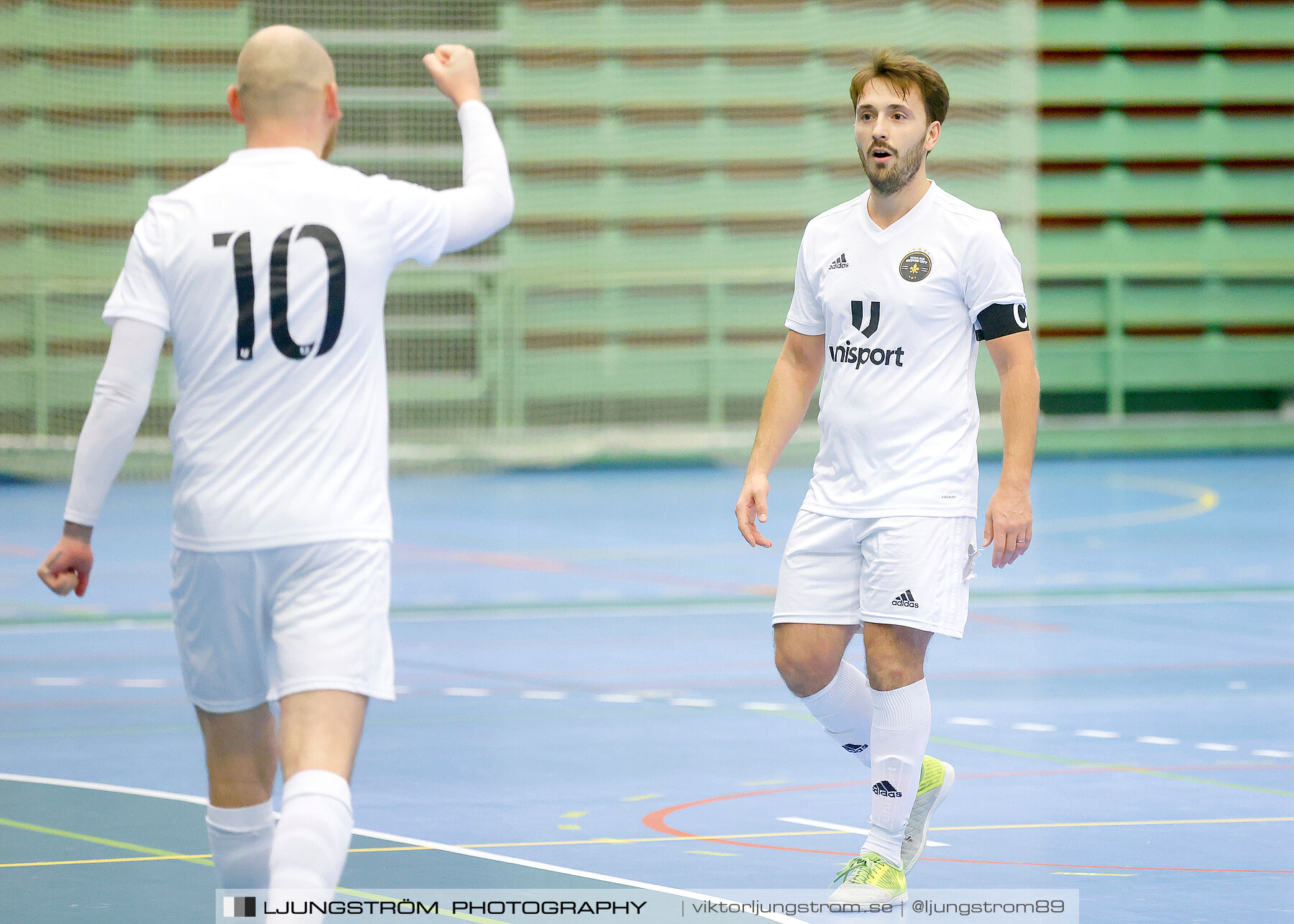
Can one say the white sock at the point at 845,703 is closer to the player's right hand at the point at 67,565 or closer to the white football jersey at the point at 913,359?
the white football jersey at the point at 913,359

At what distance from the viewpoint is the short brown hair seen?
4613 mm

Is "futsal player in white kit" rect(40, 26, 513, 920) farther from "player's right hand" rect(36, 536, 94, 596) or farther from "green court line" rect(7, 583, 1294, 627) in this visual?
"green court line" rect(7, 583, 1294, 627)

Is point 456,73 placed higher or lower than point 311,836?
higher

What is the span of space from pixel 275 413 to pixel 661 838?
7.04ft

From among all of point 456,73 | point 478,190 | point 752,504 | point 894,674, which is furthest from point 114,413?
point 894,674

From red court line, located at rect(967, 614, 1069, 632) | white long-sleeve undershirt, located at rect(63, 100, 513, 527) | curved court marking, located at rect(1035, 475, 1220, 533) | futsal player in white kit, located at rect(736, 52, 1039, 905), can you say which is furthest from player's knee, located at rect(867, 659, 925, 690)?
curved court marking, located at rect(1035, 475, 1220, 533)

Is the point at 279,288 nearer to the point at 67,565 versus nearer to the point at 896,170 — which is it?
the point at 67,565

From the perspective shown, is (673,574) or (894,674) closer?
(894,674)

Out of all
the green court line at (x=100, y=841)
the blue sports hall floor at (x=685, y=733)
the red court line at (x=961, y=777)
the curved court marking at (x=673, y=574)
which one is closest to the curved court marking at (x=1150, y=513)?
the curved court marking at (x=673, y=574)

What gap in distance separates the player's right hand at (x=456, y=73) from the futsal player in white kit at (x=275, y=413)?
33cm

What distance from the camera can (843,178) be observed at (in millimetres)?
20156

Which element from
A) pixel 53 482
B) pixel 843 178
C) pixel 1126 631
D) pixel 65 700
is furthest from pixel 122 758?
pixel 843 178

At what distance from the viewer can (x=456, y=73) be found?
3738 millimetres

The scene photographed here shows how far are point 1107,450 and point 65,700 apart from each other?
14.7 m
